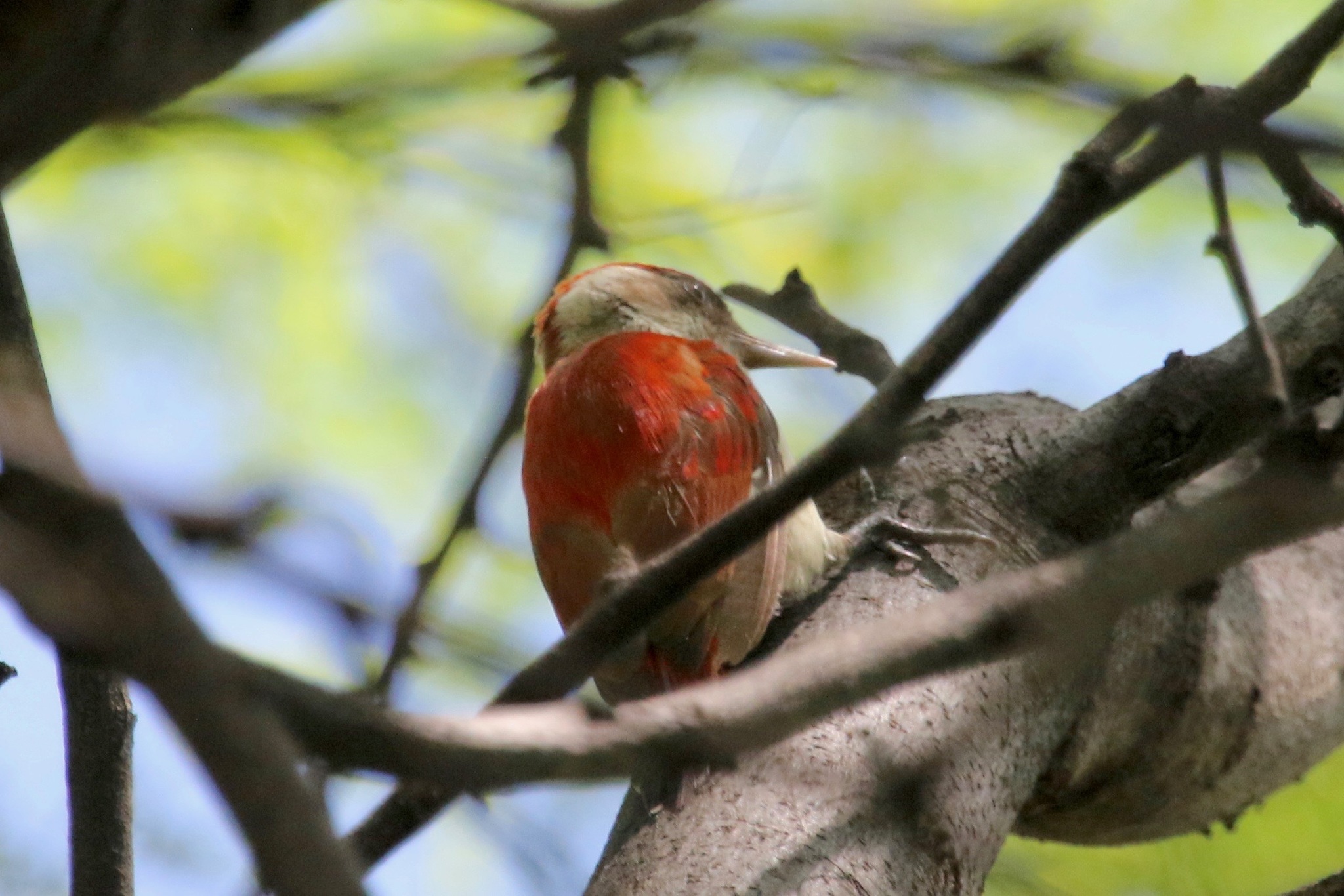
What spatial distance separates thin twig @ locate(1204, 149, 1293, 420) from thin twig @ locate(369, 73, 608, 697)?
159 centimetres

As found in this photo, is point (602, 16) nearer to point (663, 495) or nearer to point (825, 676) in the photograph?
point (825, 676)

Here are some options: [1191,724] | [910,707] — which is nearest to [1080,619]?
[910,707]

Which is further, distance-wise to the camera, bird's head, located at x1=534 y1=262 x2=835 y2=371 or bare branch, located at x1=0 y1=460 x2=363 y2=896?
bird's head, located at x1=534 y1=262 x2=835 y2=371

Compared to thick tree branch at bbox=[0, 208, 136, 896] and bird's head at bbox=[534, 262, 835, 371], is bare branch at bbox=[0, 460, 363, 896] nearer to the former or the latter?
thick tree branch at bbox=[0, 208, 136, 896]

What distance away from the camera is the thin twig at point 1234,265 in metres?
1.90

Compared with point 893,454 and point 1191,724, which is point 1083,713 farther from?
point 893,454

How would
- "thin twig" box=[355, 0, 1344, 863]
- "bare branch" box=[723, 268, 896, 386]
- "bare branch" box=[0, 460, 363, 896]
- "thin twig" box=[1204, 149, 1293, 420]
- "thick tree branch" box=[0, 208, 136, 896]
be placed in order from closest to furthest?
1. "bare branch" box=[0, 460, 363, 896]
2. "thin twig" box=[355, 0, 1344, 863]
3. "thin twig" box=[1204, 149, 1293, 420]
4. "thick tree branch" box=[0, 208, 136, 896]
5. "bare branch" box=[723, 268, 896, 386]

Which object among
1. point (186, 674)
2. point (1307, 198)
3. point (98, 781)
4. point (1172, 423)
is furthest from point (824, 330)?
point (186, 674)

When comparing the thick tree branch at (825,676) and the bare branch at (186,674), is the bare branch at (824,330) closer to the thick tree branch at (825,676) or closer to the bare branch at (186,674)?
the thick tree branch at (825,676)

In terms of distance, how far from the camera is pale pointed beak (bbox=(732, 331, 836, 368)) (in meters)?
4.92

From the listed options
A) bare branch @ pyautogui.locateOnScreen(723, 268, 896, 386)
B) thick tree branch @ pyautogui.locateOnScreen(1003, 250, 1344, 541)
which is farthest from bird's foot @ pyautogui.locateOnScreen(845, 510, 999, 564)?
bare branch @ pyautogui.locateOnScreen(723, 268, 896, 386)

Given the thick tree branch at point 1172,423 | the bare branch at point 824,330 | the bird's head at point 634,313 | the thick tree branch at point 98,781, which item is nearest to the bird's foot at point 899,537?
the thick tree branch at point 1172,423

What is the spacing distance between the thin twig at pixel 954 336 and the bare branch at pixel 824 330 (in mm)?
2633

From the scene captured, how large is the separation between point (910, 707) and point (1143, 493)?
0.95 m
